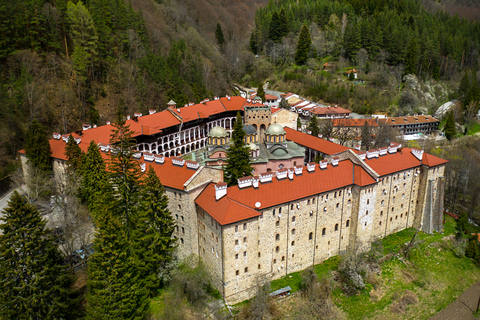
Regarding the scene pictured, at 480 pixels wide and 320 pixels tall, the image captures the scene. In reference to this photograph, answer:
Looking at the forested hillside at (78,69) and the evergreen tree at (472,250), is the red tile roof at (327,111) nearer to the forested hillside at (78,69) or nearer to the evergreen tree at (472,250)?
the forested hillside at (78,69)

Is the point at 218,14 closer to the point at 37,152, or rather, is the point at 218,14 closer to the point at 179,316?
the point at 37,152

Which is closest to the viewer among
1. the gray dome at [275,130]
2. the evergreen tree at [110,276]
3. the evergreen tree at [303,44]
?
the evergreen tree at [110,276]

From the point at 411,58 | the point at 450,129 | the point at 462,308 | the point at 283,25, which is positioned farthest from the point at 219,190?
the point at 283,25

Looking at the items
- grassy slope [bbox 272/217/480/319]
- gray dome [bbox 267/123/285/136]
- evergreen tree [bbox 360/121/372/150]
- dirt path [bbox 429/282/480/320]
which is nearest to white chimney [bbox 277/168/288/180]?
grassy slope [bbox 272/217/480/319]

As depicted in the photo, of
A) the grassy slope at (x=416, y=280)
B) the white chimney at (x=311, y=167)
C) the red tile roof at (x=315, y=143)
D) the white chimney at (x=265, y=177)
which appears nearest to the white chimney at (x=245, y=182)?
the white chimney at (x=265, y=177)

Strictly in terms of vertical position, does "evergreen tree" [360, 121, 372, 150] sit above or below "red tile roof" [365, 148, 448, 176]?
below

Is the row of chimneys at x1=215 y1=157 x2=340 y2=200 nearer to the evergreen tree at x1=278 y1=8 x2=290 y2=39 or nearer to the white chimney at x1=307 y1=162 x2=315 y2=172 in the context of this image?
the white chimney at x1=307 y1=162 x2=315 y2=172
